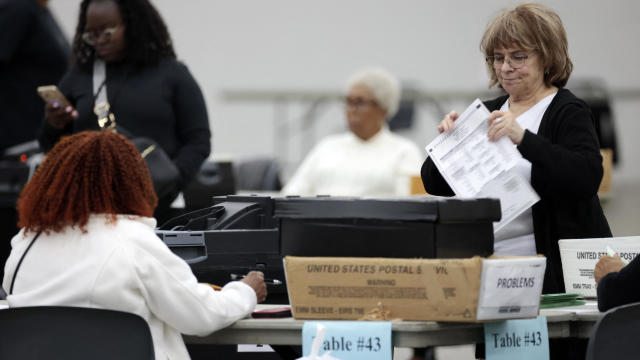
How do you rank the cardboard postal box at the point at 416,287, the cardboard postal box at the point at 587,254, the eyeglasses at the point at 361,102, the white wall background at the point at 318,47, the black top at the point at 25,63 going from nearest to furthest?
the cardboard postal box at the point at 416,287, the cardboard postal box at the point at 587,254, the black top at the point at 25,63, the eyeglasses at the point at 361,102, the white wall background at the point at 318,47

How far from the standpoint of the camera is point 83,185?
2018mm

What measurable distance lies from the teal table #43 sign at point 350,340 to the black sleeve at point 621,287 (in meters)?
0.52

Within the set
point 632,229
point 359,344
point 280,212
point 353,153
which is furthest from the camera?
point 632,229

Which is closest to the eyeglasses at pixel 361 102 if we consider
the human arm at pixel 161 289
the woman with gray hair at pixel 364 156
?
the woman with gray hair at pixel 364 156

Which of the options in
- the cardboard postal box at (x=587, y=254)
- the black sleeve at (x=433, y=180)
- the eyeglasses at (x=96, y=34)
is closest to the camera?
the cardboard postal box at (x=587, y=254)

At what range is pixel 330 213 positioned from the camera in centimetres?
204

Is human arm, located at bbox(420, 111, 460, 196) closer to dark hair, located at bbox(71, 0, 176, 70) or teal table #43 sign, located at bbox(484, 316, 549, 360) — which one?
teal table #43 sign, located at bbox(484, 316, 549, 360)

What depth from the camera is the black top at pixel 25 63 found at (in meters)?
4.14

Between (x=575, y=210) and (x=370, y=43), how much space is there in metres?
6.83

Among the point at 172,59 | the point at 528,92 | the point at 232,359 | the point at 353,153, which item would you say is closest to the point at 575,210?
the point at 528,92

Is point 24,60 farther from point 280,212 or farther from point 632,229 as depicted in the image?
point 632,229

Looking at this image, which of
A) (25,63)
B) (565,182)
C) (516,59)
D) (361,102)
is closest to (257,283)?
(565,182)

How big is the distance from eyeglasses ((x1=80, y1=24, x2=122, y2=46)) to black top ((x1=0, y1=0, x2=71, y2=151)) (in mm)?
703

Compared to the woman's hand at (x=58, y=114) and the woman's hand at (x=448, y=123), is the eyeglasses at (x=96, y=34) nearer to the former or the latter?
the woman's hand at (x=58, y=114)
